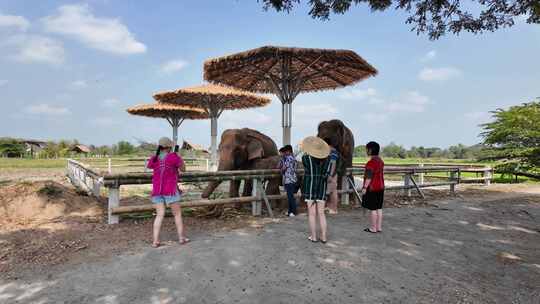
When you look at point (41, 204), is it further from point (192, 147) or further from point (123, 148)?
point (123, 148)

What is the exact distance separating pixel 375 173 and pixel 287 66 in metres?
4.99

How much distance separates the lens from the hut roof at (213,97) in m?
17.4

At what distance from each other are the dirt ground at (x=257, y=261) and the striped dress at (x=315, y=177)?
71 centimetres

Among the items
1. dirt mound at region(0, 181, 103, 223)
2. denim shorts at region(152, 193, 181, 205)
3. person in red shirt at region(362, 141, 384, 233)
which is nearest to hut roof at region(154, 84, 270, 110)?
dirt mound at region(0, 181, 103, 223)

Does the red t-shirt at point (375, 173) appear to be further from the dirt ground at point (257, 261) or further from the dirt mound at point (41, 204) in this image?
the dirt mound at point (41, 204)

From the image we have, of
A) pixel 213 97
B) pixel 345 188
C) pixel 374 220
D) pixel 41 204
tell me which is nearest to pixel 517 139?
pixel 345 188

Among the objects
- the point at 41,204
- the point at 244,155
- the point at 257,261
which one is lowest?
the point at 257,261

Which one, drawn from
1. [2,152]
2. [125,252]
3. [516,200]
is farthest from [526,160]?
[2,152]

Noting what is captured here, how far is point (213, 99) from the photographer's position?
62.0 ft

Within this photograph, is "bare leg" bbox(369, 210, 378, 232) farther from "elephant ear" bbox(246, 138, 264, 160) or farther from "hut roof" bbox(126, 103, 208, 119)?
"hut roof" bbox(126, 103, 208, 119)

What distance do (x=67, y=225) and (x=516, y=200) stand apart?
459 inches

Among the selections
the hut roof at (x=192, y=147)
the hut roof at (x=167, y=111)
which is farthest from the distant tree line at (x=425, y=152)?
the hut roof at (x=167, y=111)

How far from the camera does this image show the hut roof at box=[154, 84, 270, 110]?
17.4m

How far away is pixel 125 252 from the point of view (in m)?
4.79
